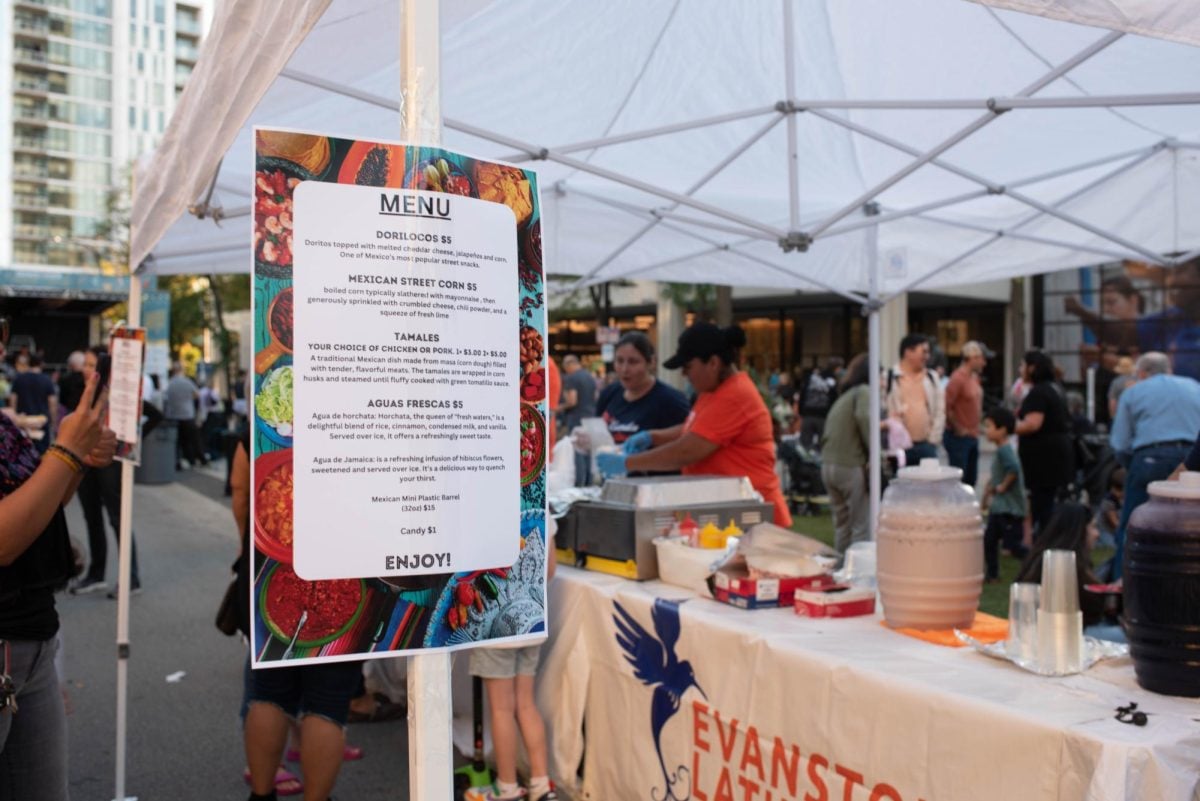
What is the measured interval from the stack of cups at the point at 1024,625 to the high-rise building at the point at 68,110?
8878 cm

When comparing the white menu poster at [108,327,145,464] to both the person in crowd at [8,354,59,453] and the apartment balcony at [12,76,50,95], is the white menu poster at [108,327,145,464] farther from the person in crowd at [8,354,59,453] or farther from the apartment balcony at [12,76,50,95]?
the apartment balcony at [12,76,50,95]

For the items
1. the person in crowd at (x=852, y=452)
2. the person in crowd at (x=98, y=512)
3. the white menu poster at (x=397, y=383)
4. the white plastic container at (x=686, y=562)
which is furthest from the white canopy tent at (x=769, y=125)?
the person in crowd at (x=98, y=512)

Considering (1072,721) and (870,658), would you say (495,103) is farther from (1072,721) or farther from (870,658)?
(1072,721)

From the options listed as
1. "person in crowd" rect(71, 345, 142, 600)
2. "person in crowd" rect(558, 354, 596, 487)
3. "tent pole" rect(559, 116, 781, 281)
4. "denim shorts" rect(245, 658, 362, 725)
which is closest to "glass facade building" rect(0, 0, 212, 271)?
"person in crowd" rect(558, 354, 596, 487)

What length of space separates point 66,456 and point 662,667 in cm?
203

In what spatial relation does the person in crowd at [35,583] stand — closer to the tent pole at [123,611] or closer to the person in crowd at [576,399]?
the tent pole at [123,611]

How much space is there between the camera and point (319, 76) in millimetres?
4211

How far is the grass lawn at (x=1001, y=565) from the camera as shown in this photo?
6.75 m

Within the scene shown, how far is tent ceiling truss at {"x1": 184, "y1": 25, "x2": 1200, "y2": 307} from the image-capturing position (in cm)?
385

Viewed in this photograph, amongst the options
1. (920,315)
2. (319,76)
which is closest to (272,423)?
(319,76)

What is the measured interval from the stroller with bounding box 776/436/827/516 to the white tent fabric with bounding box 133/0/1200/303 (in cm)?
507

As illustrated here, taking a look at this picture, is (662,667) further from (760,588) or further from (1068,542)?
(1068,542)

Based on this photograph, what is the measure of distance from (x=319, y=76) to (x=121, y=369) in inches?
60.6

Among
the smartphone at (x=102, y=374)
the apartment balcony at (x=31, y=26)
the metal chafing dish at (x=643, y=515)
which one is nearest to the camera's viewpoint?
the smartphone at (x=102, y=374)
